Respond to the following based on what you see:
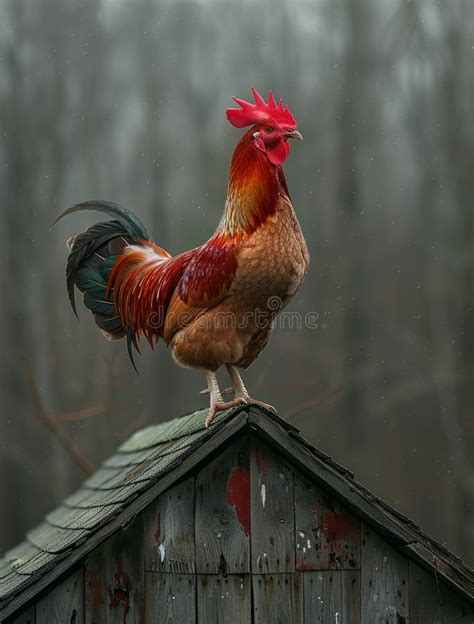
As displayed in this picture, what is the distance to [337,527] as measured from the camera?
417cm

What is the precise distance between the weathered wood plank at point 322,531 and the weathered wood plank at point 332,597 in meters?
0.04

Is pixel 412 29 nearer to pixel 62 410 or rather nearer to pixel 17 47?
pixel 17 47

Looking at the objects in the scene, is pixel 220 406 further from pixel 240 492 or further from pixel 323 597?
pixel 323 597

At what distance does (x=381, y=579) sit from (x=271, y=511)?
0.54m

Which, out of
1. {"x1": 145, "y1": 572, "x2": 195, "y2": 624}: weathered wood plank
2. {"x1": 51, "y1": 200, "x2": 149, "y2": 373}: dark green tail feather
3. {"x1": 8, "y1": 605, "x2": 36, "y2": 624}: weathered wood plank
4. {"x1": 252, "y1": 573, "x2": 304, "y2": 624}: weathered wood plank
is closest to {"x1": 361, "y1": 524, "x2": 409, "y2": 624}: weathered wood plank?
{"x1": 252, "y1": 573, "x2": 304, "y2": 624}: weathered wood plank

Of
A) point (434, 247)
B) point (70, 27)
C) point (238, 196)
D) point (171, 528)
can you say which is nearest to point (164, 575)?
point (171, 528)

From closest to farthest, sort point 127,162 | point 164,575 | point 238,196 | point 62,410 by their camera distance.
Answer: point 164,575 < point 238,196 < point 62,410 < point 127,162

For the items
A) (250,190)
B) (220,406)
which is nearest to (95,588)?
(220,406)

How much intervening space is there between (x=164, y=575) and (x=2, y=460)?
11.5 m

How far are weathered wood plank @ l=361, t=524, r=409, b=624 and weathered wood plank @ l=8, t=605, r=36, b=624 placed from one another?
4.35 feet

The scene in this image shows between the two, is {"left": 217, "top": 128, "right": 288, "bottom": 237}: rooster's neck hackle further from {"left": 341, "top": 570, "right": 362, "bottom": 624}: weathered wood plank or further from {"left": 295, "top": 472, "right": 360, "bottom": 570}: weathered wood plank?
{"left": 341, "top": 570, "right": 362, "bottom": 624}: weathered wood plank

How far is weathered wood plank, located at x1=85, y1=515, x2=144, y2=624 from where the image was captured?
156 inches

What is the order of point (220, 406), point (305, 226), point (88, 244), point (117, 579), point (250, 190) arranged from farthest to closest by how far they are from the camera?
point (305, 226), point (88, 244), point (250, 190), point (220, 406), point (117, 579)

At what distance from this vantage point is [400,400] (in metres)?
15.2
